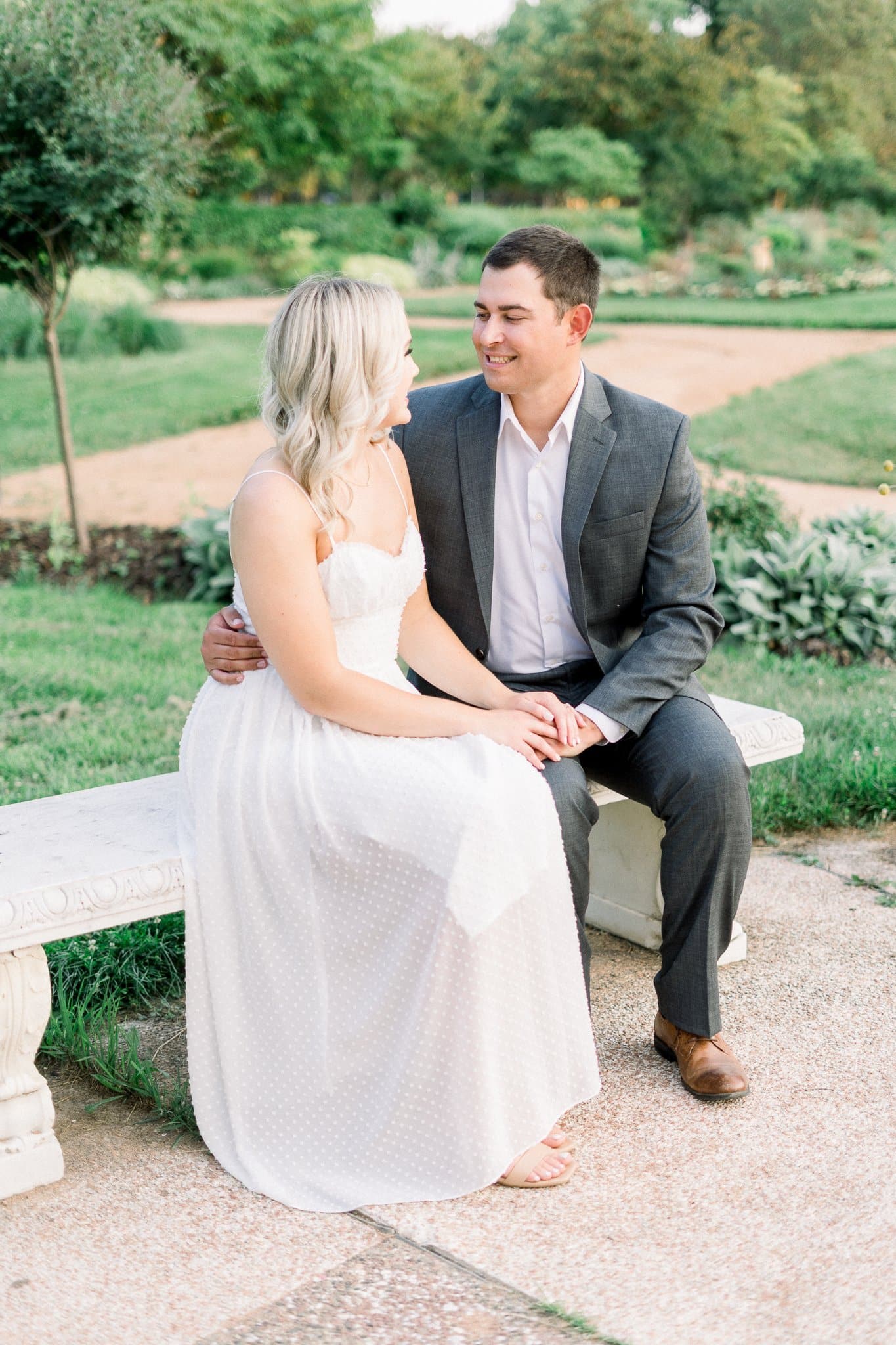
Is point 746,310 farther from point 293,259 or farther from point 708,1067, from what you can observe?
point 708,1067

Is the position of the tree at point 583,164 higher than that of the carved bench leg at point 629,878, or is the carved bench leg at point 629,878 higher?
the tree at point 583,164

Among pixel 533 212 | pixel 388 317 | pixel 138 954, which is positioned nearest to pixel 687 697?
pixel 388 317

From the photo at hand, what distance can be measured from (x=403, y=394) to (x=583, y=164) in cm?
2662

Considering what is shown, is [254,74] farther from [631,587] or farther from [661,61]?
[631,587]

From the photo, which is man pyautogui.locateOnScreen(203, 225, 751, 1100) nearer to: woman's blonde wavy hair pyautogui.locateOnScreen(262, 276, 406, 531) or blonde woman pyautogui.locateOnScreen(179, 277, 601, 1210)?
blonde woman pyautogui.locateOnScreen(179, 277, 601, 1210)

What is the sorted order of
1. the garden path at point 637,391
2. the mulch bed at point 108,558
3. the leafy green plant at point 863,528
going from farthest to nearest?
the garden path at point 637,391 → the mulch bed at point 108,558 → the leafy green plant at point 863,528

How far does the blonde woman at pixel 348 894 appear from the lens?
2361 mm

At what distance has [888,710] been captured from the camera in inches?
187

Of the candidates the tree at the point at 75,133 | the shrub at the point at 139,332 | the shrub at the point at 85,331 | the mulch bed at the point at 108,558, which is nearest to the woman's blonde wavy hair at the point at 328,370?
the mulch bed at the point at 108,558

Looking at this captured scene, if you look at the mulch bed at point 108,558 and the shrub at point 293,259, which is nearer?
the mulch bed at point 108,558

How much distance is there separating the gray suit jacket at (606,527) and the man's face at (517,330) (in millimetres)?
125

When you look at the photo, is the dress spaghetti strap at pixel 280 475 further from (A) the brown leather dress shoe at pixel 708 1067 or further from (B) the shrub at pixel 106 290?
(B) the shrub at pixel 106 290

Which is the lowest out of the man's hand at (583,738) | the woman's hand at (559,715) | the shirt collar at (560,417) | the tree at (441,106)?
the man's hand at (583,738)

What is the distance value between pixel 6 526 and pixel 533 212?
22.1 meters
